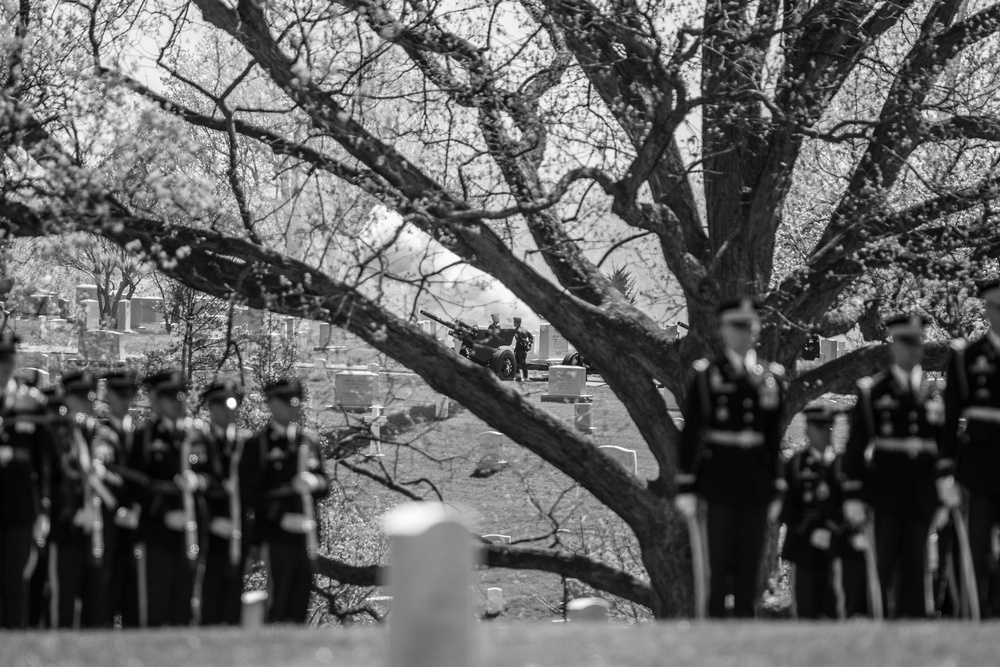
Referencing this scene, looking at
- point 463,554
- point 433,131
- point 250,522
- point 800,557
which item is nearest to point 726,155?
point 433,131

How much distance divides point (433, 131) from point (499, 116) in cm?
78

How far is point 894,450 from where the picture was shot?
8039mm

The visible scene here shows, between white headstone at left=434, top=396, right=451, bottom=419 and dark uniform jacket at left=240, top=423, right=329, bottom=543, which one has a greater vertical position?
white headstone at left=434, top=396, right=451, bottom=419

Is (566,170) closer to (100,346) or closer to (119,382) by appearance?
(119,382)

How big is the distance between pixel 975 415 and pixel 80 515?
18.6ft

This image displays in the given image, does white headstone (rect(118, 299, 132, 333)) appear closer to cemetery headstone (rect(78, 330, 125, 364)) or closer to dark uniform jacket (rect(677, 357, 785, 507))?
cemetery headstone (rect(78, 330, 125, 364))

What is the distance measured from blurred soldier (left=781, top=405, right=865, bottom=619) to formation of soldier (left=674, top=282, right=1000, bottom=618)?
0.03 m

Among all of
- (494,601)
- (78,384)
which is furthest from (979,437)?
(494,601)

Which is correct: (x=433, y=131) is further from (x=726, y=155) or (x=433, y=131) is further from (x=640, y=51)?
(x=726, y=155)

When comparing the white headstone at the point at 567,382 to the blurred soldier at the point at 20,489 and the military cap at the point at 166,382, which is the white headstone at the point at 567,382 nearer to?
the military cap at the point at 166,382

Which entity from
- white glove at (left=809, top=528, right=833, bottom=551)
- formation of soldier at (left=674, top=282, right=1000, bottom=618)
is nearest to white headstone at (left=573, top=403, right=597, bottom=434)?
white glove at (left=809, top=528, right=833, bottom=551)

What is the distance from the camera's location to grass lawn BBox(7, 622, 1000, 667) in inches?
227

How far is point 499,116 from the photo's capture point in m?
13.9

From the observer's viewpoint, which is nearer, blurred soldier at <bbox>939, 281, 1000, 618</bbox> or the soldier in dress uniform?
the soldier in dress uniform
